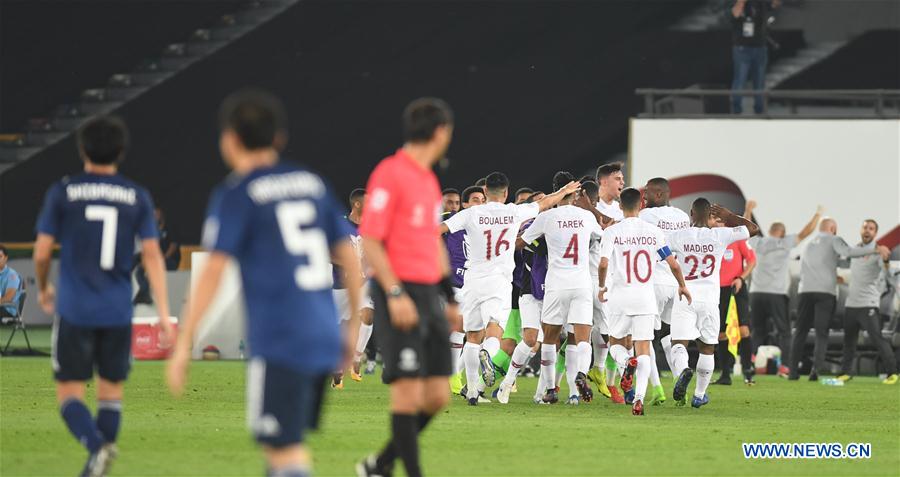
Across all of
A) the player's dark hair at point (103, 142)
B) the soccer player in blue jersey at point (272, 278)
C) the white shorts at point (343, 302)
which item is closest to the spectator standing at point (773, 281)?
the white shorts at point (343, 302)

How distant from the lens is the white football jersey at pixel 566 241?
15523mm

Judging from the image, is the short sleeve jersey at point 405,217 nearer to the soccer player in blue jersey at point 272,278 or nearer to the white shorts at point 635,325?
the soccer player in blue jersey at point 272,278

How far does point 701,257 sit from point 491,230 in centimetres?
236

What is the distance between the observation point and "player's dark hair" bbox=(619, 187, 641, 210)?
14797mm

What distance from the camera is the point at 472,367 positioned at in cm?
1584

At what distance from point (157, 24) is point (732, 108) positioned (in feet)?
52.4

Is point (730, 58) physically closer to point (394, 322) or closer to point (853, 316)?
point (853, 316)

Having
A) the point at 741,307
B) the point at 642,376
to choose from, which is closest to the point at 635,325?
the point at 642,376

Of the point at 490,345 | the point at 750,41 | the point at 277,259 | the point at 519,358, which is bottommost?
the point at 519,358

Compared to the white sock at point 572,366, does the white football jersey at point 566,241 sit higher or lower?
higher

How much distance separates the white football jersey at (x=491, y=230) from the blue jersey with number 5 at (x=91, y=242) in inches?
294

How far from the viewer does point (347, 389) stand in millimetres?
18125

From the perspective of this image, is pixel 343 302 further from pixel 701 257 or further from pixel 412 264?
pixel 412 264

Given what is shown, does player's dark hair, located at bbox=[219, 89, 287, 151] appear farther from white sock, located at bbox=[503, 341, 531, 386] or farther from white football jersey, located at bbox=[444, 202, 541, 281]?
white sock, located at bbox=[503, 341, 531, 386]
